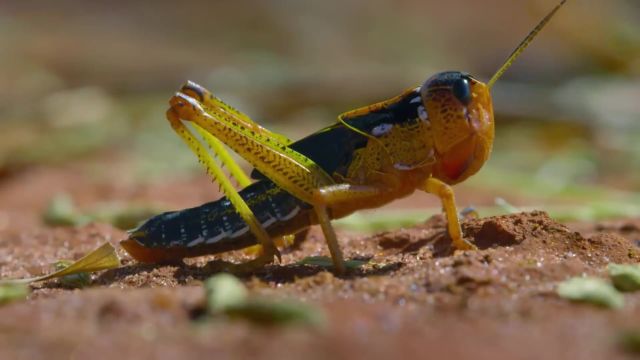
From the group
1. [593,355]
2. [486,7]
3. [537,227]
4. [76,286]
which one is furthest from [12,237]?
[486,7]

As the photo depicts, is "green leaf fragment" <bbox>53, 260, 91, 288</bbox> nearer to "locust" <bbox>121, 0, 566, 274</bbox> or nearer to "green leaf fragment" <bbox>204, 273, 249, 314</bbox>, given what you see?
"locust" <bbox>121, 0, 566, 274</bbox>

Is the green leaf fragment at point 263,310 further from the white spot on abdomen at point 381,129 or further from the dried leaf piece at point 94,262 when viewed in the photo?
the white spot on abdomen at point 381,129

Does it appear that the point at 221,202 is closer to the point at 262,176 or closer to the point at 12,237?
the point at 262,176

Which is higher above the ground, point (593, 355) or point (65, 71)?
point (65, 71)

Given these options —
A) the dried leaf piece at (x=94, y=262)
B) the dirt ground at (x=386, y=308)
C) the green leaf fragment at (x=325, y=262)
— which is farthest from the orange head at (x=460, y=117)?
the dried leaf piece at (x=94, y=262)

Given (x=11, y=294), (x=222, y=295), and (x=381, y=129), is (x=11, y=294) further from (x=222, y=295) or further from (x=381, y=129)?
(x=381, y=129)

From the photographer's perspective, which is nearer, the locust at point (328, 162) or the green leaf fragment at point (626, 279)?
the green leaf fragment at point (626, 279)
